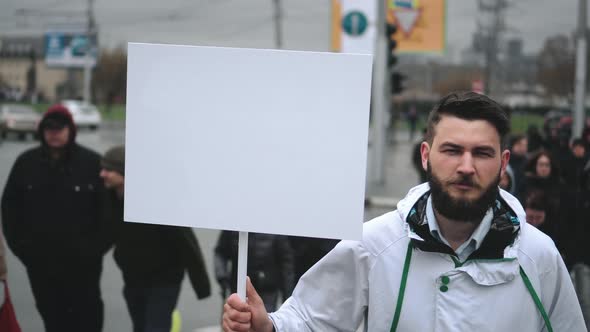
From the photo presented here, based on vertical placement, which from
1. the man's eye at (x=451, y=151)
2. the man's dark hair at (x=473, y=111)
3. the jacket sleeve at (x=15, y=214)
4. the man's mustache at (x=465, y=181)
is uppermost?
the man's dark hair at (x=473, y=111)

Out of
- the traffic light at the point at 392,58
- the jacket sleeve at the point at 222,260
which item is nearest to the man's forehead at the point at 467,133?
the jacket sleeve at the point at 222,260

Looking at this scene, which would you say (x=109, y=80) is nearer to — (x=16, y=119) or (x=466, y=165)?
(x=16, y=119)

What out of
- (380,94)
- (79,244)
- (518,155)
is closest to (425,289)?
(79,244)

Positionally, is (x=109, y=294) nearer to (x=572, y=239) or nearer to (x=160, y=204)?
(x=572, y=239)

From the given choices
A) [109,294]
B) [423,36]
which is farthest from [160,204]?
[423,36]

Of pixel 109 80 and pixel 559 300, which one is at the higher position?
pixel 109 80

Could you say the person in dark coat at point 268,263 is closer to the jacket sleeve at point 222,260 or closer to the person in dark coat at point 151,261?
the jacket sleeve at point 222,260

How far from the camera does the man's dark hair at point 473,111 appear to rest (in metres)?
2.33

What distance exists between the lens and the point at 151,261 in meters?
4.89

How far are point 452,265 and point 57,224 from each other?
3.46 metres

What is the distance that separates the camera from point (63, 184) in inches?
204

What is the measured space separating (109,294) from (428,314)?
597 centimetres

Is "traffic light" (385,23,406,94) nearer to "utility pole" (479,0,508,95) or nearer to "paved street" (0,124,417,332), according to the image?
"paved street" (0,124,417,332)

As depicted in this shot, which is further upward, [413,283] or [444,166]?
[444,166]
